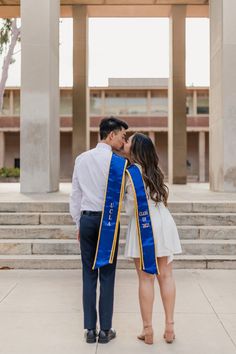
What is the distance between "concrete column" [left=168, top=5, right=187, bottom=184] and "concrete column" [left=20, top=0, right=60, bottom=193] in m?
7.61

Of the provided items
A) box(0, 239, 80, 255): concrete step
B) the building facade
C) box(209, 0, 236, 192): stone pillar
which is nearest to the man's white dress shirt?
box(0, 239, 80, 255): concrete step

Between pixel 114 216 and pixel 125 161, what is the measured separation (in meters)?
0.48

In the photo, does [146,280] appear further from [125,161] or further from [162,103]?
[162,103]

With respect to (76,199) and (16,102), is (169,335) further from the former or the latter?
(16,102)

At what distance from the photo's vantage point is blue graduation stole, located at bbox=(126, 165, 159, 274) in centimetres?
364

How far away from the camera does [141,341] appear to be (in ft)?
12.6

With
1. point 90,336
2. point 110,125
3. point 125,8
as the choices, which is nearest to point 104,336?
point 90,336

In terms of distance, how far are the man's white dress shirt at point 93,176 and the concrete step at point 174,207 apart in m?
4.39

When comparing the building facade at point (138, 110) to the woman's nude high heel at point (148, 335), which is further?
the building facade at point (138, 110)

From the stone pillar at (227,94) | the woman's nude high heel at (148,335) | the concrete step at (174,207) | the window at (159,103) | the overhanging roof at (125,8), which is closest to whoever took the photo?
the woman's nude high heel at (148,335)

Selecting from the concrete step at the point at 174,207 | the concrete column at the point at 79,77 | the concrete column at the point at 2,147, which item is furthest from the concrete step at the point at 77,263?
the concrete column at the point at 2,147

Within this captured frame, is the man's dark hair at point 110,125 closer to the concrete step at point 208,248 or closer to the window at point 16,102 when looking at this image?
the concrete step at point 208,248

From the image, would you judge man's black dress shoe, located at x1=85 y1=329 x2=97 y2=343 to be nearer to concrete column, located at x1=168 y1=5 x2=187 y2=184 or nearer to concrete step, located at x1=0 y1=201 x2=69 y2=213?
concrete step, located at x1=0 y1=201 x2=69 y2=213

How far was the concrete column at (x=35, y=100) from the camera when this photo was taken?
11648mm
